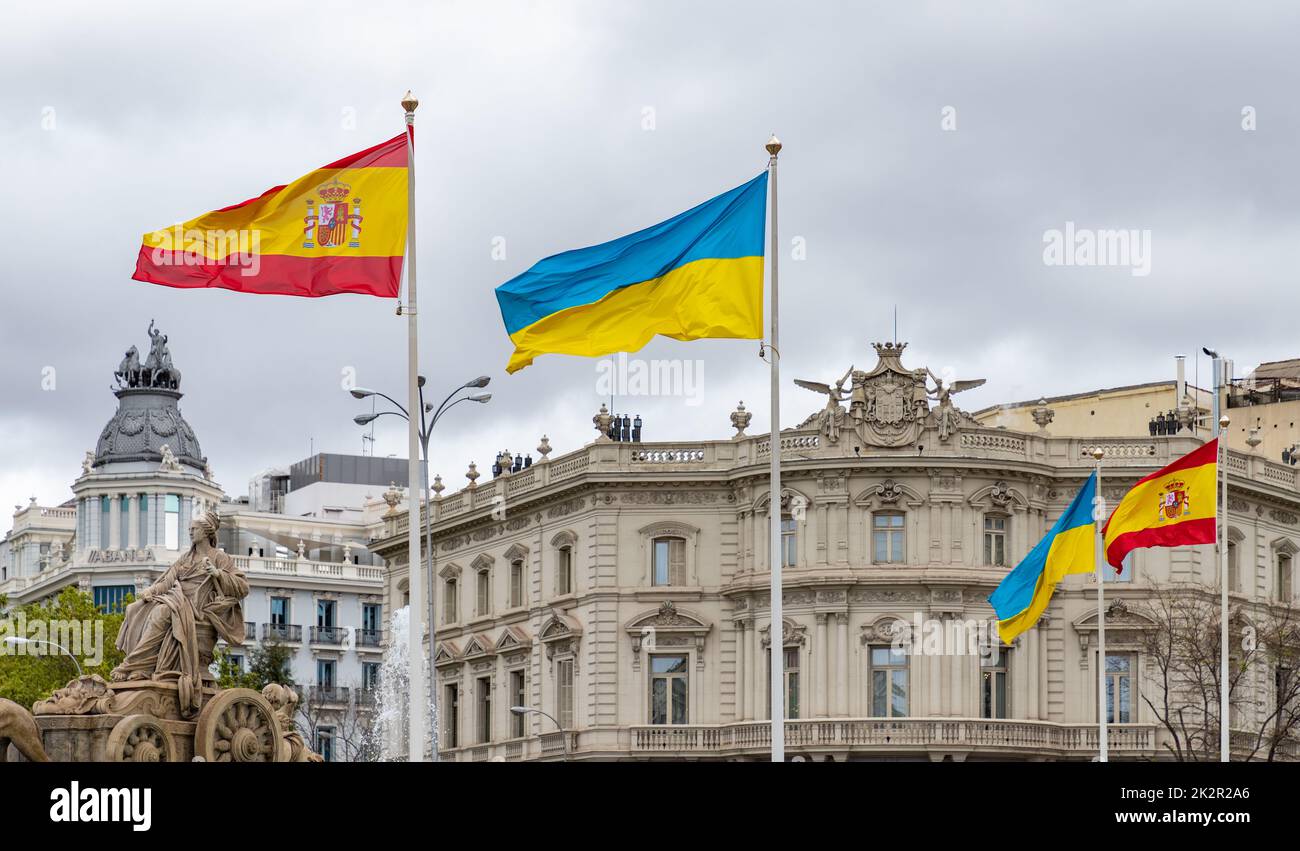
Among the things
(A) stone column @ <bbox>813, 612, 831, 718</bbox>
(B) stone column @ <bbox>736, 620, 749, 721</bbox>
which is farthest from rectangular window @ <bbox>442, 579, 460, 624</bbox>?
(A) stone column @ <bbox>813, 612, 831, 718</bbox>

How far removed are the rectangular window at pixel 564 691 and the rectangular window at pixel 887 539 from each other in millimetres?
9931

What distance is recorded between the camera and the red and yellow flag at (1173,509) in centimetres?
4075

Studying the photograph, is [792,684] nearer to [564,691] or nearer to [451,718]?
[564,691]

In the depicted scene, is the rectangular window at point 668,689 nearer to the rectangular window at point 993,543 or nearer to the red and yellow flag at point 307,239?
the rectangular window at point 993,543

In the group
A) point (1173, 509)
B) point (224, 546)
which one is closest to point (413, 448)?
point (1173, 509)

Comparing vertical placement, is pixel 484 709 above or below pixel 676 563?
below

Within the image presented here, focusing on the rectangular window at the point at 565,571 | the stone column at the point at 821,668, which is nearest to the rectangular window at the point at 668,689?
the rectangular window at the point at 565,571

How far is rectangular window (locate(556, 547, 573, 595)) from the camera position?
2936 inches

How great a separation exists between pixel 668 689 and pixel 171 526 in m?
44.3

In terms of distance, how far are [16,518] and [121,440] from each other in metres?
19.0

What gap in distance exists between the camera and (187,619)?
28.5m

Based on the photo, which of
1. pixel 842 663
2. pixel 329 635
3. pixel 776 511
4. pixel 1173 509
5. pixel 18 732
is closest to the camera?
pixel 18 732
